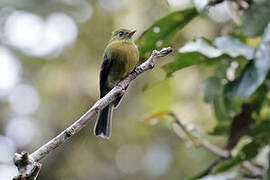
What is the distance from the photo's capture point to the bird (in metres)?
3.53

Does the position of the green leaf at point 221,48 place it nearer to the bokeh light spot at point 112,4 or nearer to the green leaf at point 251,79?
the green leaf at point 251,79

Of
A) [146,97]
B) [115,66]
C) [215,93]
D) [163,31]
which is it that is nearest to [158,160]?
[146,97]

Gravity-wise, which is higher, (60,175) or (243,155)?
(60,175)

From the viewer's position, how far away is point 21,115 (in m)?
6.71

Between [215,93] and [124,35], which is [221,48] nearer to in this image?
[215,93]

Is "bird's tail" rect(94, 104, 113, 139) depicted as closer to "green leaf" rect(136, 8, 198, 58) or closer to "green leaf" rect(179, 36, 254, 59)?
"green leaf" rect(136, 8, 198, 58)

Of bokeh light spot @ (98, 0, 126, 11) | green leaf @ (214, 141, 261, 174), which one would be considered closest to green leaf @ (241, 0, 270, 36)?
green leaf @ (214, 141, 261, 174)

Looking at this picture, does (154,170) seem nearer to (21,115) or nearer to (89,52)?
(89,52)

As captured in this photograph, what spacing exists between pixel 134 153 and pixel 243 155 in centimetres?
368

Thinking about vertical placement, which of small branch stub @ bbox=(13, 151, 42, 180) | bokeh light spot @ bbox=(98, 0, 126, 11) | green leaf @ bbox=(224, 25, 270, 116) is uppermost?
bokeh light spot @ bbox=(98, 0, 126, 11)

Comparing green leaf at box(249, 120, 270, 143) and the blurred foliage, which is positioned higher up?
the blurred foliage

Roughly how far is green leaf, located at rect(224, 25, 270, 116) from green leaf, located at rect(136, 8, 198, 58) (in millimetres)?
508

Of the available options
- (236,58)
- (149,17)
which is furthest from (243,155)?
(149,17)

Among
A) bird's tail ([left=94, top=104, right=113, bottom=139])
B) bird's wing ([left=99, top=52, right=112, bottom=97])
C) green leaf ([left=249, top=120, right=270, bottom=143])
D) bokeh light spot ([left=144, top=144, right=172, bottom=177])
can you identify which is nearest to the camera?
green leaf ([left=249, top=120, right=270, bottom=143])
